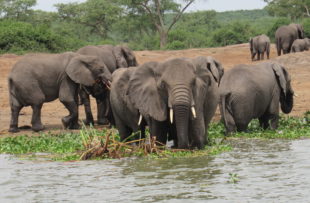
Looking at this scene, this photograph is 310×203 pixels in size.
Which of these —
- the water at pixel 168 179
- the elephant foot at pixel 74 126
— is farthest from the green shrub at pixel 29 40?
the water at pixel 168 179

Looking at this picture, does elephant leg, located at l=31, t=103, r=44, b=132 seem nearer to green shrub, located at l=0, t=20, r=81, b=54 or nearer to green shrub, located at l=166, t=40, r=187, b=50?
green shrub, located at l=0, t=20, r=81, b=54

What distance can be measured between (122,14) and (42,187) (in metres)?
49.4

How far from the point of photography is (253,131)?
39.9 feet

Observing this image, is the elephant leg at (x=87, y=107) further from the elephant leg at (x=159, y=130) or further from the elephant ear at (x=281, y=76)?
the elephant leg at (x=159, y=130)

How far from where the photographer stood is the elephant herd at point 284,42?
28.1 m

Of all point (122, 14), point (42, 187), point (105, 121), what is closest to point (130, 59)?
point (105, 121)

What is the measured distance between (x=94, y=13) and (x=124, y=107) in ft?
151

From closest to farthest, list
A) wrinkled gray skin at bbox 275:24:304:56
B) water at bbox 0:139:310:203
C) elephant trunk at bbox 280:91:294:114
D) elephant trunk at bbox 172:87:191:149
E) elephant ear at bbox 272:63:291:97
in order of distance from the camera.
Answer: water at bbox 0:139:310:203 < elephant trunk at bbox 172:87:191:149 < elephant ear at bbox 272:63:291:97 < elephant trunk at bbox 280:91:294:114 < wrinkled gray skin at bbox 275:24:304:56

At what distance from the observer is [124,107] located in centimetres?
1029

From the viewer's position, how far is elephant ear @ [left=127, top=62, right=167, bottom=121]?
9.02 m

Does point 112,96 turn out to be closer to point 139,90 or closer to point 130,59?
point 139,90

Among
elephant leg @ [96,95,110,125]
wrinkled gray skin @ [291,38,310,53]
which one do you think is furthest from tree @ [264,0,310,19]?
elephant leg @ [96,95,110,125]

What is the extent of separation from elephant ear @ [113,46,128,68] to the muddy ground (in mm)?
1436

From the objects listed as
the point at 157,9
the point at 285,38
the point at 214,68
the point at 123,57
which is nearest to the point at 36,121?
the point at 123,57
